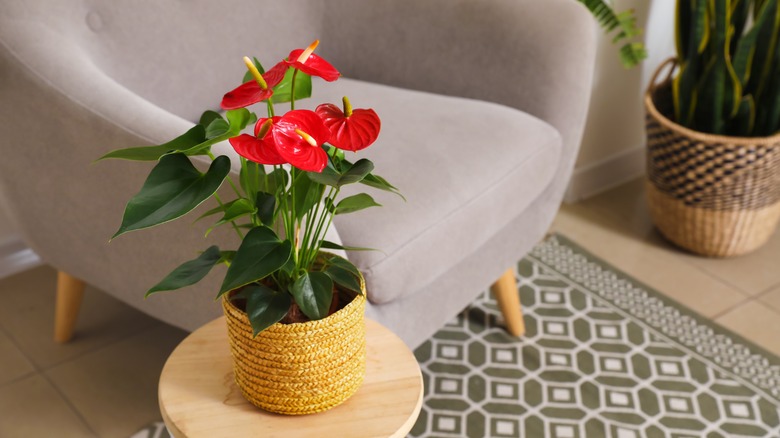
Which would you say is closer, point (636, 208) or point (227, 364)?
point (227, 364)

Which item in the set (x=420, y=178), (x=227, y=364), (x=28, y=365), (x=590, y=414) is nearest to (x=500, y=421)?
(x=590, y=414)

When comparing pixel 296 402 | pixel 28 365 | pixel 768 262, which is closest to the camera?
pixel 296 402

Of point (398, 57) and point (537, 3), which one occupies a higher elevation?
point (537, 3)

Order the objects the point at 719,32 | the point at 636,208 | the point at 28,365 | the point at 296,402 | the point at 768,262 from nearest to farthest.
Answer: the point at 296,402 < the point at 28,365 < the point at 719,32 < the point at 768,262 < the point at 636,208

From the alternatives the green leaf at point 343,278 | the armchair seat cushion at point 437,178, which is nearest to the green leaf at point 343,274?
the green leaf at point 343,278

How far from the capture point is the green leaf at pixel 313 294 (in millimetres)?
788

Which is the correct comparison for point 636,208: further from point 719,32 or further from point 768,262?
point 719,32

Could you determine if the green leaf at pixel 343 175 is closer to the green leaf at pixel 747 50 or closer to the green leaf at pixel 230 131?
the green leaf at pixel 230 131

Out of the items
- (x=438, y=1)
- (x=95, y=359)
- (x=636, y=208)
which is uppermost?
(x=438, y=1)

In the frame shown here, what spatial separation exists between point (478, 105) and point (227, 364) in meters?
0.71

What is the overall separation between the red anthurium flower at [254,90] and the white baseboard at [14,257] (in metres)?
1.28

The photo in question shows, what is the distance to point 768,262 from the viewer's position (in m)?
1.91

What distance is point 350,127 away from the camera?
0.75 m

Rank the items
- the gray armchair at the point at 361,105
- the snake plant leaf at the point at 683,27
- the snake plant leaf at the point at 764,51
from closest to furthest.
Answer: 1. the gray armchair at the point at 361,105
2. the snake plant leaf at the point at 764,51
3. the snake plant leaf at the point at 683,27
